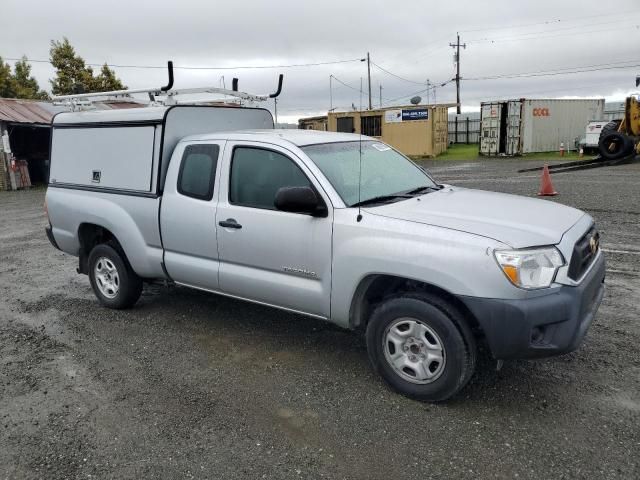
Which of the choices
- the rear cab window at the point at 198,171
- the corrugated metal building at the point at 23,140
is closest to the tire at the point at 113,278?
the rear cab window at the point at 198,171

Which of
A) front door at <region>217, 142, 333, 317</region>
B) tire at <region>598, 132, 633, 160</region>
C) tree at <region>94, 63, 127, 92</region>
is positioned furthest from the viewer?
tree at <region>94, 63, 127, 92</region>

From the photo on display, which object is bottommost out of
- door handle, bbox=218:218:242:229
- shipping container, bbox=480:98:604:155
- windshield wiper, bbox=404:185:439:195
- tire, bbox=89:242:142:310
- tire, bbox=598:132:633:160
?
tire, bbox=89:242:142:310

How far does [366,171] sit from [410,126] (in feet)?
84.4

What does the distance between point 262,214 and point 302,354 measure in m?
1.21

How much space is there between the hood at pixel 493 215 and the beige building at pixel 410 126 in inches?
952

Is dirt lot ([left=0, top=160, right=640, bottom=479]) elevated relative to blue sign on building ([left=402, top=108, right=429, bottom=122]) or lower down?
lower down

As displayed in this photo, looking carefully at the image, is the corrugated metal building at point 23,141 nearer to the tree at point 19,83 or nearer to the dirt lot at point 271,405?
the tree at point 19,83

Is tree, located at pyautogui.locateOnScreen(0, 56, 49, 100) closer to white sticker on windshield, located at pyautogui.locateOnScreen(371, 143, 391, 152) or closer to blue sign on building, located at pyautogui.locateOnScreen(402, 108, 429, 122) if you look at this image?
blue sign on building, located at pyautogui.locateOnScreen(402, 108, 429, 122)

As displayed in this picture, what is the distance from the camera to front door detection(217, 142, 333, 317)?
3910 mm

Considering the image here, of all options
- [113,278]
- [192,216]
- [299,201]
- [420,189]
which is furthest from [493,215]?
[113,278]

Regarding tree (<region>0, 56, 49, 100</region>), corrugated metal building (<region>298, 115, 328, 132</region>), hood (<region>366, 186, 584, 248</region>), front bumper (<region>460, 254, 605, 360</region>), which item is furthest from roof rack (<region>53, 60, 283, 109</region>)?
tree (<region>0, 56, 49, 100</region>)

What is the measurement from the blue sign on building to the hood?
2501 cm

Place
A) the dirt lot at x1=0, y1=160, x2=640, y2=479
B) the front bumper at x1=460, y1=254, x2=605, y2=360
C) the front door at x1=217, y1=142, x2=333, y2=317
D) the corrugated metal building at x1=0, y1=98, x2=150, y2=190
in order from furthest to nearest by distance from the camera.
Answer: the corrugated metal building at x1=0, y1=98, x2=150, y2=190
the front door at x1=217, y1=142, x2=333, y2=317
the front bumper at x1=460, y1=254, x2=605, y2=360
the dirt lot at x1=0, y1=160, x2=640, y2=479

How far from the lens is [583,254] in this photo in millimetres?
3553
